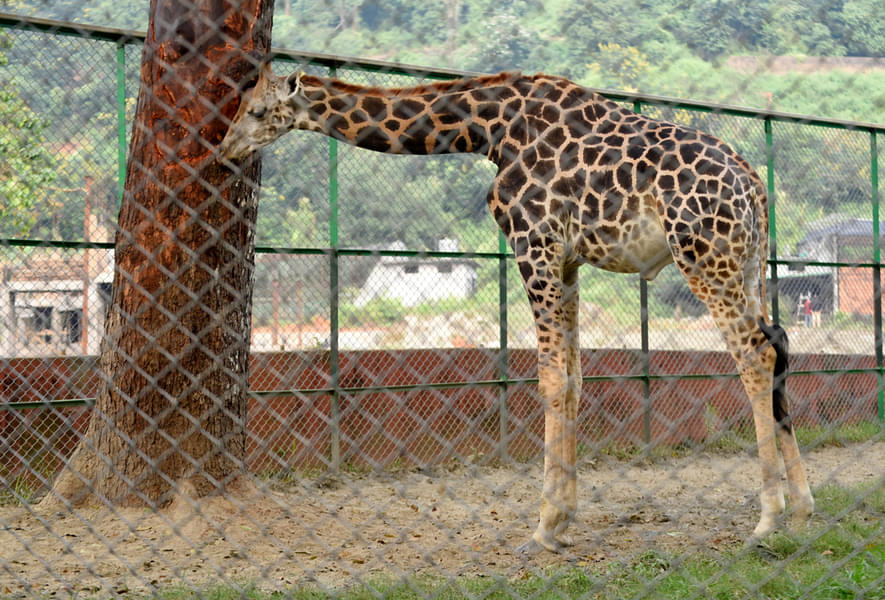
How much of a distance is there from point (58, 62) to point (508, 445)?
4181mm

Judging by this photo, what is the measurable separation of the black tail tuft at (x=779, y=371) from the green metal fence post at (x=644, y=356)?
2.57m

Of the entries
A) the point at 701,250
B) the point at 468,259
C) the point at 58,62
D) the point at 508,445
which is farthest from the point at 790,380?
the point at 58,62

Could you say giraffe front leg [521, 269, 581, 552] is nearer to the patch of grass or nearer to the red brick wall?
the red brick wall

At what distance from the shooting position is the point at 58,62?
6.11m

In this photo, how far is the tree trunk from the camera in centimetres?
Answer: 470

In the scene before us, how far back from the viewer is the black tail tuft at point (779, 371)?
4.73 meters

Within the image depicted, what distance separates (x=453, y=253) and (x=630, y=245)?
2.14 m

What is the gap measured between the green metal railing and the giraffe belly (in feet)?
4.11

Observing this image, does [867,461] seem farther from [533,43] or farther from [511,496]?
[533,43]

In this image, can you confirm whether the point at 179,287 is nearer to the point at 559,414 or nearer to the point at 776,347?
the point at 559,414

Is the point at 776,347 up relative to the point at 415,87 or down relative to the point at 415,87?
down

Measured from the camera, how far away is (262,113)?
14.6 ft

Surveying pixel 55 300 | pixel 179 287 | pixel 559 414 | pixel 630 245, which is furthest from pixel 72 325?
pixel 630 245

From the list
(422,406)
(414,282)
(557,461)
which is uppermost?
(414,282)
